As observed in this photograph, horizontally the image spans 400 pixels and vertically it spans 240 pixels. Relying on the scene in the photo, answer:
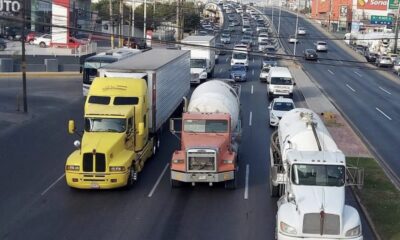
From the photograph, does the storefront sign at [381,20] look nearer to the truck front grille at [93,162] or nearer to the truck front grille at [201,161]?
the truck front grille at [201,161]

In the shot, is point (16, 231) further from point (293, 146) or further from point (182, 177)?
point (293, 146)

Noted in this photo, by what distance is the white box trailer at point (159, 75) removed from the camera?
26.2 m

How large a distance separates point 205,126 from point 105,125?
3442mm

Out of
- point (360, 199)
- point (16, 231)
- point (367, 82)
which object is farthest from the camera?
point (367, 82)

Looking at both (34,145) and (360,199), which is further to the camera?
(34,145)

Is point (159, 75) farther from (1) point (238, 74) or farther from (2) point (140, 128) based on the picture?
(1) point (238, 74)

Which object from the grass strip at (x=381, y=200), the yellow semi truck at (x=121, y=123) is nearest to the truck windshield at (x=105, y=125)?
the yellow semi truck at (x=121, y=123)

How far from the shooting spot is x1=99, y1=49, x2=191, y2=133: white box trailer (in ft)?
86.0

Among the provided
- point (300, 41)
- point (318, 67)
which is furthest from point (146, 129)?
point (300, 41)

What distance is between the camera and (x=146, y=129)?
24828 millimetres

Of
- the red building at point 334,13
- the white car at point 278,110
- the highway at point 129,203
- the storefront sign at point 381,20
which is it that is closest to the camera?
the highway at point 129,203

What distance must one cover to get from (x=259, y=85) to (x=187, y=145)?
1223 inches

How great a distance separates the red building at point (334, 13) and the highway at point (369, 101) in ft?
183

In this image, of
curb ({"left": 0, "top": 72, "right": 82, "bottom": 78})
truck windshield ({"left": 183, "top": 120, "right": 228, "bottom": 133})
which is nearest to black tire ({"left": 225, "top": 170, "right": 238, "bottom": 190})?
truck windshield ({"left": 183, "top": 120, "right": 228, "bottom": 133})
